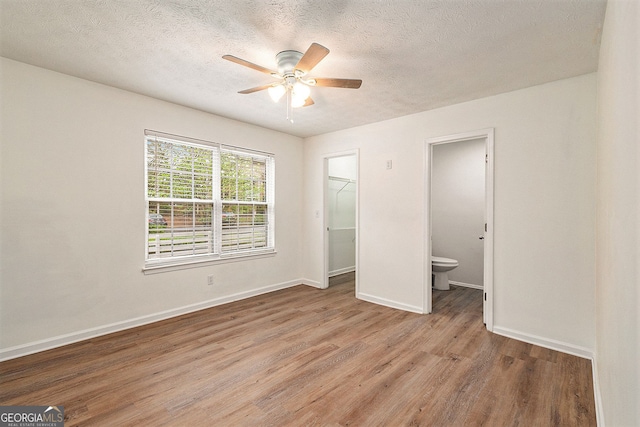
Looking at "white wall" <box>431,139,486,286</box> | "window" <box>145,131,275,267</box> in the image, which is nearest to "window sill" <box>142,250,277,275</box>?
"window" <box>145,131,275,267</box>

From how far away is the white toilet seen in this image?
4593mm

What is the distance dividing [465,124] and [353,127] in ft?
5.18

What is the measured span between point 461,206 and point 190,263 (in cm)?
431

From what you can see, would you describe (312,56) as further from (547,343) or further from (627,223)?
(547,343)

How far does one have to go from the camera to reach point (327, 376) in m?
2.34

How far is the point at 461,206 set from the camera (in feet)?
16.8

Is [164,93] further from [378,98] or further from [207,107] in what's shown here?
[378,98]

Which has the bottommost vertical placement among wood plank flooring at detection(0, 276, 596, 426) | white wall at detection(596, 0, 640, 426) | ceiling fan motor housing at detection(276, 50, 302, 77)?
wood plank flooring at detection(0, 276, 596, 426)

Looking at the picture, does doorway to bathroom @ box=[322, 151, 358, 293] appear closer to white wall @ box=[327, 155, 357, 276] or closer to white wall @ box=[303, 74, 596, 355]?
white wall @ box=[327, 155, 357, 276]

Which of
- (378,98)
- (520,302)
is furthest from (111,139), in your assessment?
(520,302)

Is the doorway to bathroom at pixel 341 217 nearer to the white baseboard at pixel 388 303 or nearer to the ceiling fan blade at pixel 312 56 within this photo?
the white baseboard at pixel 388 303

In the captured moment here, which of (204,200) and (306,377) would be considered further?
(204,200)

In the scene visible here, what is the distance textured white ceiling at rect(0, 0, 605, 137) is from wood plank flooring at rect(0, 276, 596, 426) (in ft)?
8.27

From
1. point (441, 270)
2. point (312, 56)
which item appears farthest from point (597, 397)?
point (312, 56)
